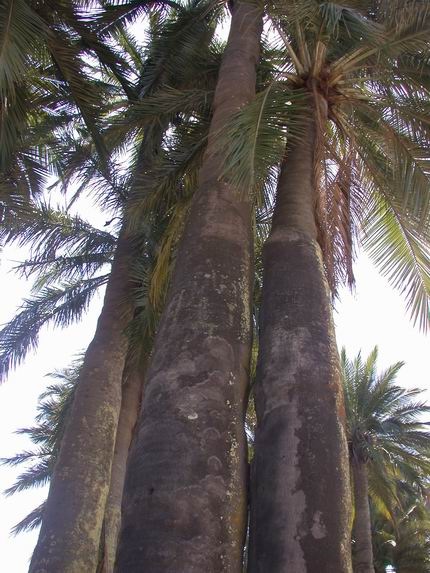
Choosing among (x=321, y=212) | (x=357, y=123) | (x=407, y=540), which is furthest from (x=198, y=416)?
(x=407, y=540)

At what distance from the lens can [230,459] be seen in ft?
12.0

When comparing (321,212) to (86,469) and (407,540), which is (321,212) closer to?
(86,469)

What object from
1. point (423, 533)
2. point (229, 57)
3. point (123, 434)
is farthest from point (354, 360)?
point (229, 57)

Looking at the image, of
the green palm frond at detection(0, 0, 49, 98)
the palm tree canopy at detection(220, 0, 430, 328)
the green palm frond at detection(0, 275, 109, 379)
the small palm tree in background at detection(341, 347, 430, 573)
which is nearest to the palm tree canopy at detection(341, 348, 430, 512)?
the small palm tree in background at detection(341, 347, 430, 573)

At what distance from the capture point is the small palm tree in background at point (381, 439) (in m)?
18.8

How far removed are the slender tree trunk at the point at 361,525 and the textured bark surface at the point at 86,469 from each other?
11676 mm

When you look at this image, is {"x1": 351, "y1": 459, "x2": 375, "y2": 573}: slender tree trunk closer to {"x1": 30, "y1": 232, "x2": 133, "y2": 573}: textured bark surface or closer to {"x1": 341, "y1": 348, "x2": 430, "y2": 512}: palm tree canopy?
{"x1": 341, "y1": 348, "x2": 430, "y2": 512}: palm tree canopy

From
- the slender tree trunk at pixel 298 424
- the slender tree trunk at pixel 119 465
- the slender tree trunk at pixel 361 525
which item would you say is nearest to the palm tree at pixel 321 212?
the slender tree trunk at pixel 298 424

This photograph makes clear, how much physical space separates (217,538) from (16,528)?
24.8 metres

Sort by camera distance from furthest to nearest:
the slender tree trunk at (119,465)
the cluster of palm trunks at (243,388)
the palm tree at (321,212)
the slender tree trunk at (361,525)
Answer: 1. the slender tree trunk at (361,525)
2. the slender tree trunk at (119,465)
3. the palm tree at (321,212)
4. the cluster of palm trunks at (243,388)

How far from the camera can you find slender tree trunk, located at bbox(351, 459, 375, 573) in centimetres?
1753

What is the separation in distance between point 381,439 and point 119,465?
38.8 feet

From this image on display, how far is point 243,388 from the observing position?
4.18 metres

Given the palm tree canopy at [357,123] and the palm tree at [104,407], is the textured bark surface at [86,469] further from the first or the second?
the palm tree canopy at [357,123]
